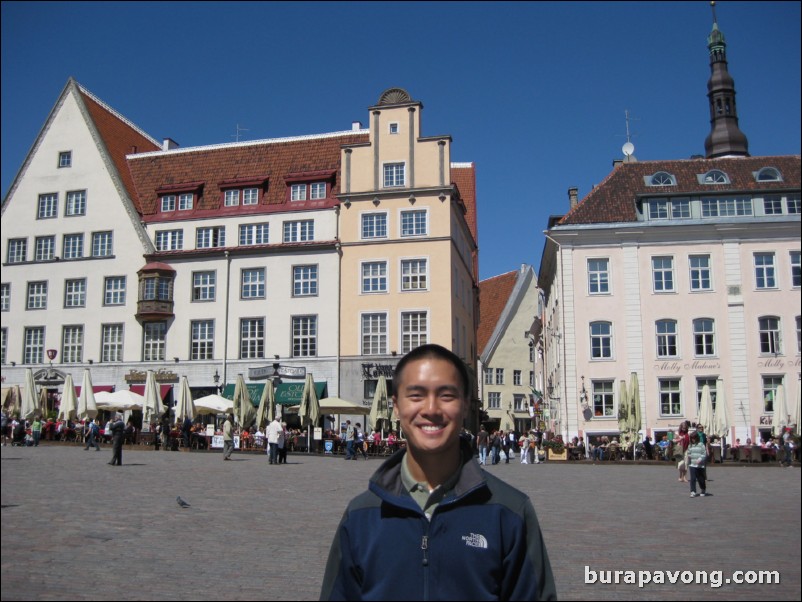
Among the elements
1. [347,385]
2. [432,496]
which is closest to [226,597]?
[432,496]

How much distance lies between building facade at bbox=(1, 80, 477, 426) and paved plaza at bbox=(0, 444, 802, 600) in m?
23.5

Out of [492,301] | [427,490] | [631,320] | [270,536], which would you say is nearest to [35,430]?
[270,536]

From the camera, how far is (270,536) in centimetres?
938

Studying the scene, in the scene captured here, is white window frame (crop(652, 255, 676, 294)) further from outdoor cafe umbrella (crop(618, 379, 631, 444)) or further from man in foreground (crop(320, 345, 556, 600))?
man in foreground (crop(320, 345, 556, 600))

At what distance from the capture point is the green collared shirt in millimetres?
2574

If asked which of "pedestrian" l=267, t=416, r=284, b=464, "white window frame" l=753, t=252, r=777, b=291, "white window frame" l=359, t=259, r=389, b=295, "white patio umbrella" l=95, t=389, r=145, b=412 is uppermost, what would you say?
"white window frame" l=359, t=259, r=389, b=295

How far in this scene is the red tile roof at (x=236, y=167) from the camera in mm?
44375

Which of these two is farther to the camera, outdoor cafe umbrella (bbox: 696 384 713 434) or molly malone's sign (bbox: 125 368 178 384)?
molly malone's sign (bbox: 125 368 178 384)

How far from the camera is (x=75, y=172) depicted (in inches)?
1807

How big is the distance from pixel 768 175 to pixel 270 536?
6686mm

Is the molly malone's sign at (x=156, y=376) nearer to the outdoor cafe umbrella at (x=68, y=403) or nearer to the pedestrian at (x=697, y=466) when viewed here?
the outdoor cafe umbrella at (x=68, y=403)

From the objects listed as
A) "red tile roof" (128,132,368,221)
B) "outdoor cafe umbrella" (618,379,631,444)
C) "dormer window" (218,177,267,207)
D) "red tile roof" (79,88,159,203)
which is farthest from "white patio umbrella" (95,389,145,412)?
"outdoor cafe umbrella" (618,379,631,444)

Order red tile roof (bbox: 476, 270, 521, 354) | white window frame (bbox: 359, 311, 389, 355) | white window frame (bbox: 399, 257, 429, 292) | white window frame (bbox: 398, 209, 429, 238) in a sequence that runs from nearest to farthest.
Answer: white window frame (bbox: 359, 311, 389, 355), white window frame (bbox: 399, 257, 429, 292), white window frame (bbox: 398, 209, 429, 238), red tile roof (bbox: 476, 270, 521, 354)

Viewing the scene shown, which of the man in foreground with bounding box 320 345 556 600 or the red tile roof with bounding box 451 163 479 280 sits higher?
the red tile roof with bounding box 451 163 479 280
